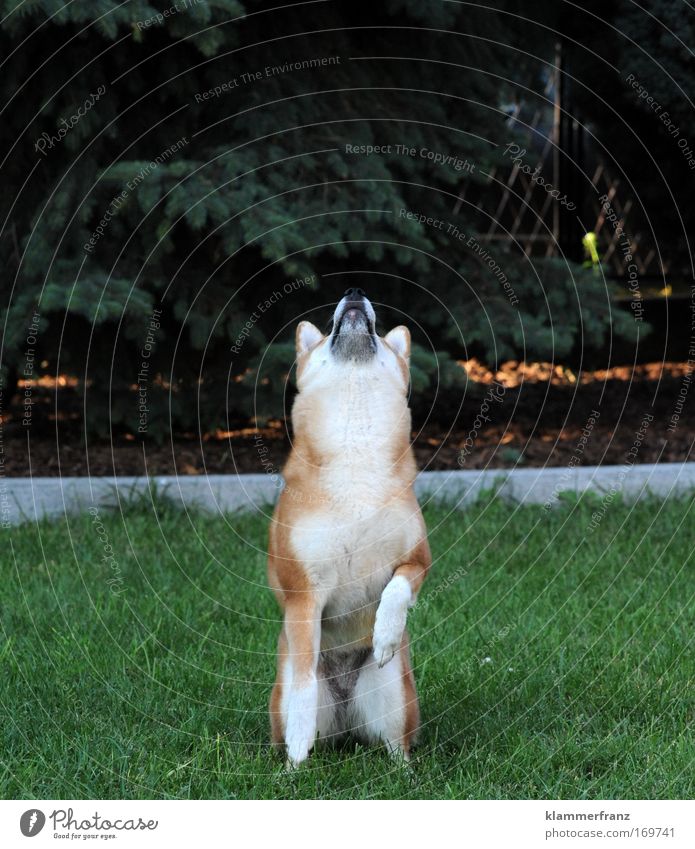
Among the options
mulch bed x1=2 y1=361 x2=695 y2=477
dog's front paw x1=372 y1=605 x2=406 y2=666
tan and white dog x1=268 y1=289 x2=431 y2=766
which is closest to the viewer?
dog's front paw x1=372 y1=605 x2=406 y2=666

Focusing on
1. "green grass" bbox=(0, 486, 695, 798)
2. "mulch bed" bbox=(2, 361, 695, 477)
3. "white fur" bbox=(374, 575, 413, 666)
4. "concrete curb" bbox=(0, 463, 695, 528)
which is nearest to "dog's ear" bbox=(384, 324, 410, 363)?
"white fur" bbox=(374, 575, 413, 666)

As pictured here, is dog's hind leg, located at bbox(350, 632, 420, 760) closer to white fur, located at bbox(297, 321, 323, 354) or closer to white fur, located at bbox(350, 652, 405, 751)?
white fur, located at bbox(350, 652, 405, 751)

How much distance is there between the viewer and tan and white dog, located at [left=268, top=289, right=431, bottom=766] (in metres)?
3.66

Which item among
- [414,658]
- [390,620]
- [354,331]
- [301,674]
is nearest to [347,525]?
[390,620]

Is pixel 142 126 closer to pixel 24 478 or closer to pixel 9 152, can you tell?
pixel 9 152

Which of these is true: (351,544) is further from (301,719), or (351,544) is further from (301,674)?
(301,719)

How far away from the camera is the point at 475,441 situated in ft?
29.0

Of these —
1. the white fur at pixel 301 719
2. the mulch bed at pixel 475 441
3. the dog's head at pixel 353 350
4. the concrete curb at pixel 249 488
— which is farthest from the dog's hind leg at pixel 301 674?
the mulch bed at pixel 475 441

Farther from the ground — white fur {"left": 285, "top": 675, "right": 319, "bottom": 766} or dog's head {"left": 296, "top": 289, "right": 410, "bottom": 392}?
dog's head {"left": 296, "top": 289, "right": 410, "bottom": 392}

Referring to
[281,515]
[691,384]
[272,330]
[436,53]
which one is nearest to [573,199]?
[691,384]

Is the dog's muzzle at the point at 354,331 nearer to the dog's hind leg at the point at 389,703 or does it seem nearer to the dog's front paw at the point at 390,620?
the dog's front paw at the point at 390,620

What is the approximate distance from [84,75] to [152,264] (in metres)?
1.31

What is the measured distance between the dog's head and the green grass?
4.52ft

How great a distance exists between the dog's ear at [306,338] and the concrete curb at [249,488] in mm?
3348
